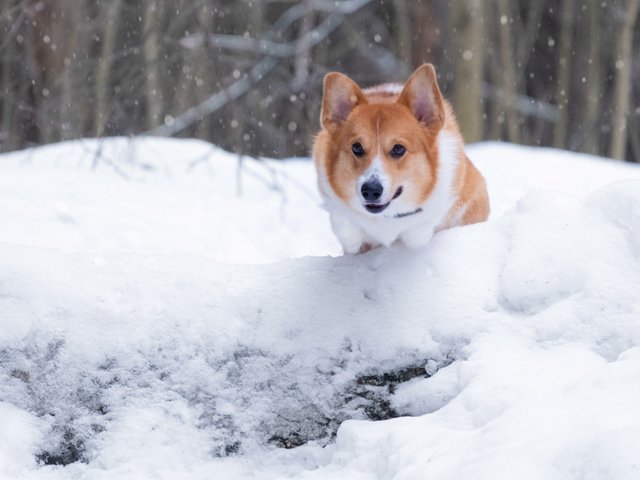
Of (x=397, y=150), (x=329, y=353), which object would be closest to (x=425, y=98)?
(x=397, y=150)

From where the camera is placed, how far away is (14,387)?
325cm

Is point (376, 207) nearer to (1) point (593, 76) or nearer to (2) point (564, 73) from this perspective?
(2) point (564, 73)

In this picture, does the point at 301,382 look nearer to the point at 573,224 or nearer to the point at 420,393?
the point at 420,393

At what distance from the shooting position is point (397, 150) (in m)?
3.98

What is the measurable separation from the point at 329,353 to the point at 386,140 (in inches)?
42.1

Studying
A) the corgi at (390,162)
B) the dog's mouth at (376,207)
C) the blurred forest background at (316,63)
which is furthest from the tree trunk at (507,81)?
the dog's mouth at (376,207)

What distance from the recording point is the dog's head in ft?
12.9

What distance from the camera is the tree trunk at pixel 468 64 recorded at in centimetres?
1123

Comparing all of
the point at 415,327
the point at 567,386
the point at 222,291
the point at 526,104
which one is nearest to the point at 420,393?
the point at 415,327

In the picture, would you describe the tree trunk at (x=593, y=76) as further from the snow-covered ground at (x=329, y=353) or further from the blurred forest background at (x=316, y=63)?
the snow-covered ground at (x=329, y=353)

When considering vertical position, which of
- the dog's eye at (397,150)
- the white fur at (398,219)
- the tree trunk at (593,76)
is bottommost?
the tree trunk at (593,76)

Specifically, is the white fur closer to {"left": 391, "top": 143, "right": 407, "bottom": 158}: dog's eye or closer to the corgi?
the corgi

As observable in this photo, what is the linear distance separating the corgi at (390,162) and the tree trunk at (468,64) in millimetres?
7304

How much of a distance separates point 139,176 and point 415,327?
15.1 feet
